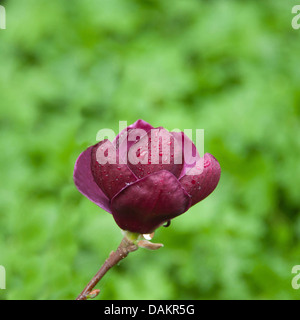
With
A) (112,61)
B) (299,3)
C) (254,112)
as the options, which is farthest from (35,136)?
(299,3)

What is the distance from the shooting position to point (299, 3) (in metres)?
2.23

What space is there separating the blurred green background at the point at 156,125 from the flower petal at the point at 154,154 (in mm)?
323

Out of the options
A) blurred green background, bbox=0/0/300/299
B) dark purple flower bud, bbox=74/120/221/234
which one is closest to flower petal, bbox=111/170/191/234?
dark purple flower bud, bbox=74/120/221/234

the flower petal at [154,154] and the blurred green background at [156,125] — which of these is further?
the blurred green background at [156,125]

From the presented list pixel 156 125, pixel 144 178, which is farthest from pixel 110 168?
pixel 156 125

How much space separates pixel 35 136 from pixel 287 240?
869 millimetres

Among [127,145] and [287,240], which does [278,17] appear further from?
[127,145]

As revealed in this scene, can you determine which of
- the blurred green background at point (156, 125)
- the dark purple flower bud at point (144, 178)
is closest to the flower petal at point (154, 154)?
the dark purple flower bud at point (144, 178)

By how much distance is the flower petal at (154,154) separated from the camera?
495 mm

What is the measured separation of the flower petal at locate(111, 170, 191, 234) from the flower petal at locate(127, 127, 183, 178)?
26 millimetres

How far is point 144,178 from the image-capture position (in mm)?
472

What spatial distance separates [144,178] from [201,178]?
7 centimetres

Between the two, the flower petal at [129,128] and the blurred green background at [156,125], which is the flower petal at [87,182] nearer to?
the flower petal at [129,128]

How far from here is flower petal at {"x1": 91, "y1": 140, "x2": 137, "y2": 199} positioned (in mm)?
486
